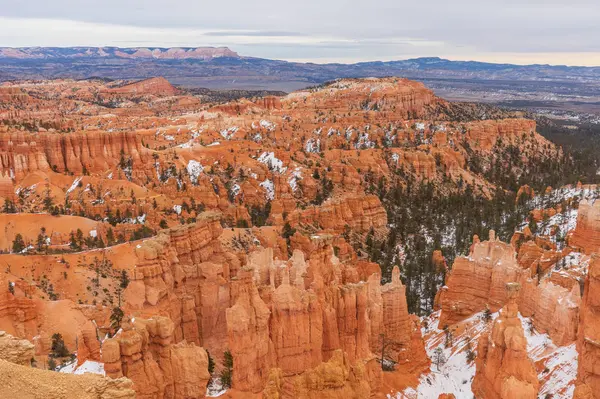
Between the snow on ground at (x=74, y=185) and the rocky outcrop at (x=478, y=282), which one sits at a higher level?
the rocky outcrop at (x=478, y=282)

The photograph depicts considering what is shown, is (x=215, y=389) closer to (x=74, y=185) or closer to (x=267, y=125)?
(x=74, y=185)

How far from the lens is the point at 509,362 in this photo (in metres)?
18.0

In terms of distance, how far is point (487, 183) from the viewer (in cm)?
7862

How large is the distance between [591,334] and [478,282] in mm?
9642

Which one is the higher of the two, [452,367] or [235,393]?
[235,393]

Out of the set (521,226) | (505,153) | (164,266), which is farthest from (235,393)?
(505,153)

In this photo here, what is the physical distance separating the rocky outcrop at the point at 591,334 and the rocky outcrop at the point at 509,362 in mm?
2272

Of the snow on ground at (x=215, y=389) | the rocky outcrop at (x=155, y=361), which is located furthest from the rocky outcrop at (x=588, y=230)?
the rocky outcrop at (x=155, y=361)

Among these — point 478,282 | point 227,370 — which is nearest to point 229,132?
point 478,282

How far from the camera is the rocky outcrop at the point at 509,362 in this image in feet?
55.4

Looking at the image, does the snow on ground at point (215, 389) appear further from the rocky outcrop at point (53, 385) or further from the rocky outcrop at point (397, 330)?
the rocky outcrop at point (53, 385)

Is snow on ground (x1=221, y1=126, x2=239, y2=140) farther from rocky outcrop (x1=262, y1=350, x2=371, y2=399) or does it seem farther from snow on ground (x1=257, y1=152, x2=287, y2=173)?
rocky outcrop (x1=262, y1=350, x2=371, y2=399)

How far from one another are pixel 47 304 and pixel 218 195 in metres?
30.2

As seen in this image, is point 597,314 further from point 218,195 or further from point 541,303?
point 218,195
